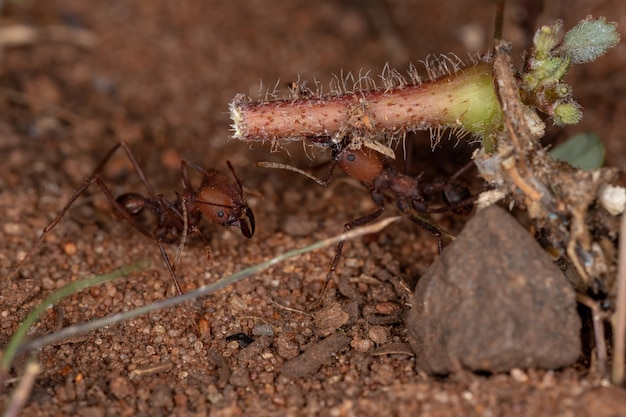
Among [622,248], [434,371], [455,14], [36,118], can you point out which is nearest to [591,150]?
[622,248]

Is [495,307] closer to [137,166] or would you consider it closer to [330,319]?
[330,319]

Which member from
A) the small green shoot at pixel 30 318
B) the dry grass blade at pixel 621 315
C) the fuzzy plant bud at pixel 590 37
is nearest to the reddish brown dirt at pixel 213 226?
the dry grass blade at pixel 621 315

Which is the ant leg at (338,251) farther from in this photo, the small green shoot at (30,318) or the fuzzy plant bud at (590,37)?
the fuzzy plant bud at (590,37)

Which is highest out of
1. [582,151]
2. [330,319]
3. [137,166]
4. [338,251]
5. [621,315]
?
[137,166]

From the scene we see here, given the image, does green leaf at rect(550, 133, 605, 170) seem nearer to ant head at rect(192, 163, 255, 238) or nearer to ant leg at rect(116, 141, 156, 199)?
ant head at rect(192, 163, 255, 238)

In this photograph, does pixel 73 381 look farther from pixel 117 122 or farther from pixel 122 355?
pixel 117 122

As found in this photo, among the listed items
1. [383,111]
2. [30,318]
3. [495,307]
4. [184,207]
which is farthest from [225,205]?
[495,307]
